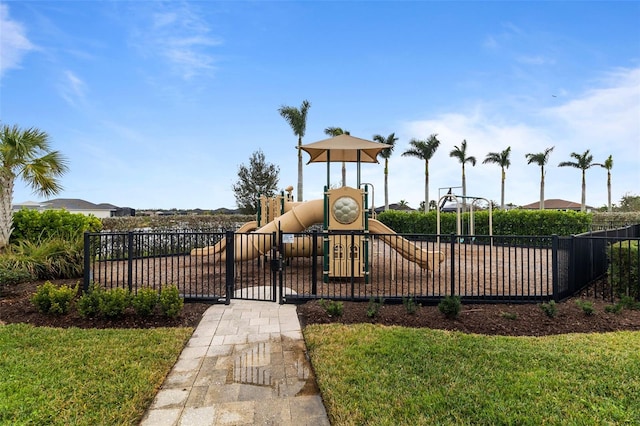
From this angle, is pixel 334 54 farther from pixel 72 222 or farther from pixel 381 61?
pixel 72 222

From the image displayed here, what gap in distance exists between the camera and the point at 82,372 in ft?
11.8

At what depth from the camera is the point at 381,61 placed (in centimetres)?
1025

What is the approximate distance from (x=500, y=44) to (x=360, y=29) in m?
3.64

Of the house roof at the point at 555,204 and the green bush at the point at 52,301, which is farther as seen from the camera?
the house roof at the point at 555,204

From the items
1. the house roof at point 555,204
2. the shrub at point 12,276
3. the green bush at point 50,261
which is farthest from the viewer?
the house roof at point 555,204

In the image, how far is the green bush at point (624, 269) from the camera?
6.30 m

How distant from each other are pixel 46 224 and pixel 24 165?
2297 millimetres

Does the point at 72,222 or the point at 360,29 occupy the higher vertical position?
the point at 360,29

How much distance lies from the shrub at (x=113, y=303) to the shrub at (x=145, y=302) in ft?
0.42

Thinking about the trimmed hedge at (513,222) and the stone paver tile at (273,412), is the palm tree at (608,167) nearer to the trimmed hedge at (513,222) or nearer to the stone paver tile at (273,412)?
the trimmed hedge at (513,222)

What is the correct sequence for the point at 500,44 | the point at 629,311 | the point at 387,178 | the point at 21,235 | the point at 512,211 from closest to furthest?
the point at 629,311 → the point at 500,44 → the point at 21,235 → the point at 512,211 → the point at 387,178

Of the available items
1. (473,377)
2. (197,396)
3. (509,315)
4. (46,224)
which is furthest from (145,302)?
(46,224)

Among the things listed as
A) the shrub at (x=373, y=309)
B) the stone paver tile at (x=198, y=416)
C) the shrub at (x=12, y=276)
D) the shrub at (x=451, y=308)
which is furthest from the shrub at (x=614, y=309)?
the shrub at (x=12, y=276)

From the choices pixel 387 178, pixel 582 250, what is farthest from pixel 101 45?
pixel 387 178
